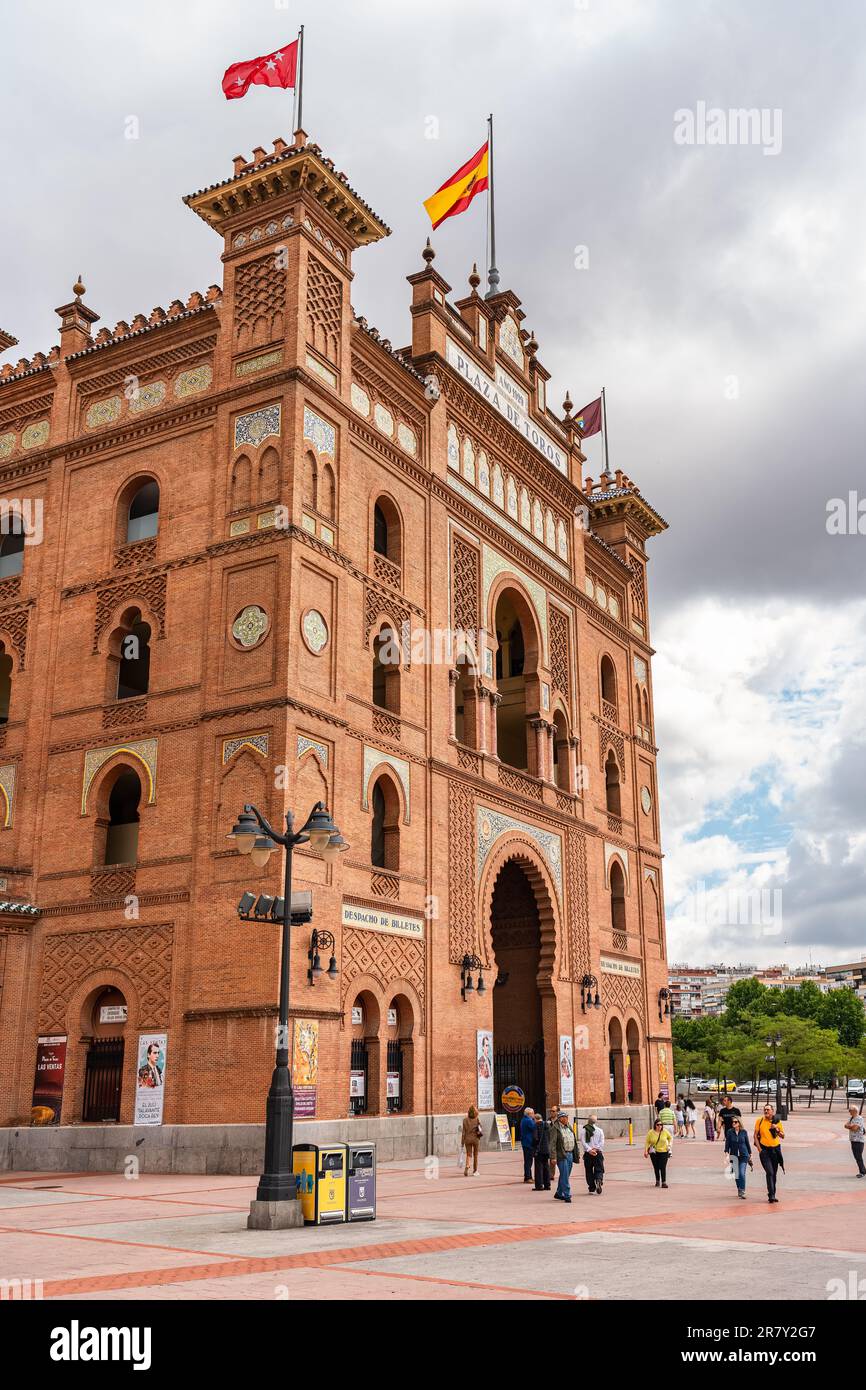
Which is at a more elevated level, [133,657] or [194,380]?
[194,380]

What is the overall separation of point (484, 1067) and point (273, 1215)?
15890mm

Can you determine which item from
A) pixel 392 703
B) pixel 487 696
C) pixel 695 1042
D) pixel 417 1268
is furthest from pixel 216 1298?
pixel 695 1042

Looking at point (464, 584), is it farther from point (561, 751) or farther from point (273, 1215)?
point (273, 1215)

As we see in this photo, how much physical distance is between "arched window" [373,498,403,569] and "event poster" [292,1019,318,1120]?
1155 cm

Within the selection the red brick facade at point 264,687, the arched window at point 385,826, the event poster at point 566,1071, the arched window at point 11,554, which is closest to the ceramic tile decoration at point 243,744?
the red brick facade at point 264,687

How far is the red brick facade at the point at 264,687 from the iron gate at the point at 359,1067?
6.0 inches

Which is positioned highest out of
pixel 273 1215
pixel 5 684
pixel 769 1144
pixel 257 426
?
pixel 257 426

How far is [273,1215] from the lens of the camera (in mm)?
13555

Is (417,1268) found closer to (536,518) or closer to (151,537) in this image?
(151,537)

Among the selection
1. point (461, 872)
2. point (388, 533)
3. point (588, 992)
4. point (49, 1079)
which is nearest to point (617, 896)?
point (588, 992)

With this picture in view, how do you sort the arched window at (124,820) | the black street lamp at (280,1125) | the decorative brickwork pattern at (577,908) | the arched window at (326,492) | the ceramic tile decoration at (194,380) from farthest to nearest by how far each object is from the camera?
the decorative brickwork pattern at (577,908)
the ceramic tile decoration at (194,380)
the arched window at (124,820)
the arched window at (326,492)
the black street lamp at (280,1125)

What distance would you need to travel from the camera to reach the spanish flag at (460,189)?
30.8m

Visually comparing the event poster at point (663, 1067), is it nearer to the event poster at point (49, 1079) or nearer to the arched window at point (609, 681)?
the arched window at point (609, 681)

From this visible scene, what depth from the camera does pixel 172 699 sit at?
25.4 meters
